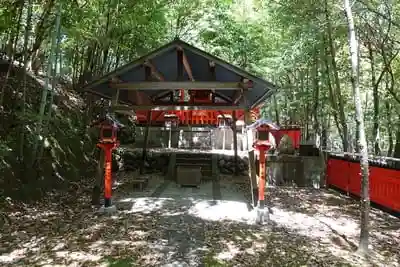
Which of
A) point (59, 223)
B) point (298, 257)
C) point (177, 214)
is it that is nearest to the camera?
point (298, 257)

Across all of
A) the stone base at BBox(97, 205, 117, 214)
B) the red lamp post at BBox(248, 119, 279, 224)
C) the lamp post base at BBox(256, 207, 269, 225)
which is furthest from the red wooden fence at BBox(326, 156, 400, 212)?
the stone base at BBox(97, 205, 117, 214)

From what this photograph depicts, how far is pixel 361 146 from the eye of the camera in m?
5.24

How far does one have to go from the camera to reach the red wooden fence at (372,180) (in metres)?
7.36

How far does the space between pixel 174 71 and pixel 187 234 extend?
431 centimetres

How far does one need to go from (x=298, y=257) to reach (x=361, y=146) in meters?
1.91

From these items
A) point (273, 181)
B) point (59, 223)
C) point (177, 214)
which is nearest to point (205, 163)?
point (273, 181)

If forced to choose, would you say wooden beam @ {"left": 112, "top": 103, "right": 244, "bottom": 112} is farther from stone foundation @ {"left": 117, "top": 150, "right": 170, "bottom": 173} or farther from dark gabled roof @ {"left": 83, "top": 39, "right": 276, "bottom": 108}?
stone foundation @ {"left": 117, "top": 150, "right": 170, "bottom": 173}

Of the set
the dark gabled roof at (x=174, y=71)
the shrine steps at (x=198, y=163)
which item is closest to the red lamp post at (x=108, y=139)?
the dark gabled roof at (x=174, y=71)

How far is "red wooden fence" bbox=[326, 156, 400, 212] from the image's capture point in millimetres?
7359

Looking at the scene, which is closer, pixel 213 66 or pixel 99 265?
pixel 99 265

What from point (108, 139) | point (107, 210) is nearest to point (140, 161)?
point (108, 139)

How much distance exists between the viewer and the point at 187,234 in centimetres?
550

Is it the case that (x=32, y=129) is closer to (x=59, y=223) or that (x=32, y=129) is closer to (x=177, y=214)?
(x=59, y=223)

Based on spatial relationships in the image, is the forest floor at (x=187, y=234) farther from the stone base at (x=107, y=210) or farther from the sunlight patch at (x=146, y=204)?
the stone base at (x=107, y=210)
